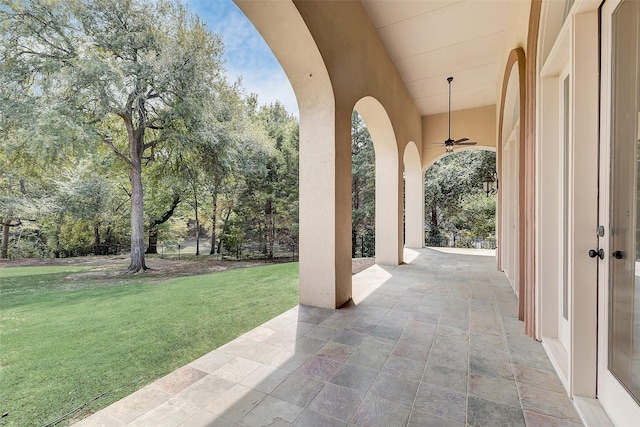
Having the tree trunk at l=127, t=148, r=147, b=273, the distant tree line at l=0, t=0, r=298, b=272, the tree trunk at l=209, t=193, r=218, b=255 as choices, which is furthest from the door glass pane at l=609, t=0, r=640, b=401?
the tree trunk at l=209, t=193, r=218, b=255

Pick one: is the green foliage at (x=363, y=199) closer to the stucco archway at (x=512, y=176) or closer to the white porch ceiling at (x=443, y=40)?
the white porch ceiling at (x=443, y=40)

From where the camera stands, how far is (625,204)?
1269mm

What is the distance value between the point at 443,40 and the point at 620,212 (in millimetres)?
4044

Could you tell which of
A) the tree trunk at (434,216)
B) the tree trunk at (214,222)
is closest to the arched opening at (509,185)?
the tree trunk at (434,216)

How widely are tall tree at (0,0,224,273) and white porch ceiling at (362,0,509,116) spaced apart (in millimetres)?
6149

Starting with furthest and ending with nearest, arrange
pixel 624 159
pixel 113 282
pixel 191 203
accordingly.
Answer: pixel 191 203 → pixel 113 282 → pixel 624 159

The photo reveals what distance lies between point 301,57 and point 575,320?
118 inches

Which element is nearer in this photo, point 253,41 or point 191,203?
point 253,41

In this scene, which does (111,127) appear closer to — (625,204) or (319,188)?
(319,188)

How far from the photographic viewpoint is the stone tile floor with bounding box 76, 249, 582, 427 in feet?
4.63

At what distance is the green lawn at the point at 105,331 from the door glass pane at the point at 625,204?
2842mm

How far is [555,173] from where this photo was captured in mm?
2113

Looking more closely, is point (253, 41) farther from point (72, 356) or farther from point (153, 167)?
point (72, 356)

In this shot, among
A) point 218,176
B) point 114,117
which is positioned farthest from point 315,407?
point 114,117
